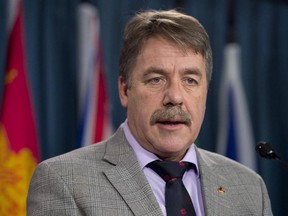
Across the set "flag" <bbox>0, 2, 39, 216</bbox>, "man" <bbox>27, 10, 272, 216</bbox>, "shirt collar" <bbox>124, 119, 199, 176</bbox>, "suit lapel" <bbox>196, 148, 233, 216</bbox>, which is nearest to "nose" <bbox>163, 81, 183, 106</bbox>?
"man" <bbox>27, 10, 272, 216</bbox>

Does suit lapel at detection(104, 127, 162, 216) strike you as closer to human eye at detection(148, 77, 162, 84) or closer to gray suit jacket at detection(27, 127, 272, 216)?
gray suit jacket at detection(27, 127, 272, 216)

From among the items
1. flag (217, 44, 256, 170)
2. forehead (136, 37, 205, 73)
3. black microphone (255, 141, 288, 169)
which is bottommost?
flag (217, 44, 256, 170)

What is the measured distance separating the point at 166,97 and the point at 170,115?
2.4 inches

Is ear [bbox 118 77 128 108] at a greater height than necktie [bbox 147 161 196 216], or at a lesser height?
greater

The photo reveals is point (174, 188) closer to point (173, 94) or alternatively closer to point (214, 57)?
point (173, 94)

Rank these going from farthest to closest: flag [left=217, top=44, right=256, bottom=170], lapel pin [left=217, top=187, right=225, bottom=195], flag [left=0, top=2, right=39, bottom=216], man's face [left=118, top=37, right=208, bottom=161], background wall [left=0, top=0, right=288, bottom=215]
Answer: flag [left=217, top=44, right=256, bottom=170], background wall [left=0, top=0, right=288, bottom=215], flag [left=0, top=2, right=39, bottom=216], lapel pin [left=217, top=187, right=225, bottom=195], man's face [left=118, top=37, right=208, bottom=161]

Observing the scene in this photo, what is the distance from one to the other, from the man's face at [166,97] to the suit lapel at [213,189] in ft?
0.45

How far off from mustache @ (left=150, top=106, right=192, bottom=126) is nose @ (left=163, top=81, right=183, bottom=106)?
18mm

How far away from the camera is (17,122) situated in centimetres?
346

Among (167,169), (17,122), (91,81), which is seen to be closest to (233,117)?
(91,81)

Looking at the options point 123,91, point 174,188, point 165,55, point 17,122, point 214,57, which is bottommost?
point 17,122

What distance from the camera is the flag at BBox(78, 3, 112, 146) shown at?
144 inches

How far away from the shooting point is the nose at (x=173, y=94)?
79.2 inches

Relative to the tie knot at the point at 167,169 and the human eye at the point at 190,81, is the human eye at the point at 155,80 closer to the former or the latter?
the human eye at the point at 190,81
